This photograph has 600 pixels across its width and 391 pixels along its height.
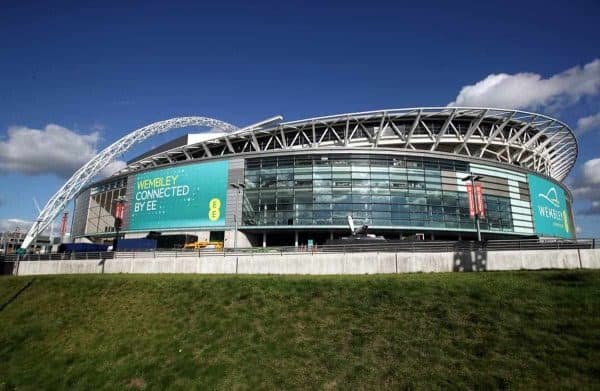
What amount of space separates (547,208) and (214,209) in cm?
5586

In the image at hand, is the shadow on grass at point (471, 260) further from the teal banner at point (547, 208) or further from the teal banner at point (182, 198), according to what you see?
the teal banner at point (547, 208)

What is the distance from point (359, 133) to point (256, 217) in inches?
943

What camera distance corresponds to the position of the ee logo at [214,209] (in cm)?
5744

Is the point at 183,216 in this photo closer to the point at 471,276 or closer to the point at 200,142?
the point at 200,142

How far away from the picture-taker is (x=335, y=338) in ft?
45.1

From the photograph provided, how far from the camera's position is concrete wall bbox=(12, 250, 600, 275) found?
64.6ft

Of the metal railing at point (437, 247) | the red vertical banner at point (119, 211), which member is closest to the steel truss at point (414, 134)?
the red vertical banner at point (119, 211)

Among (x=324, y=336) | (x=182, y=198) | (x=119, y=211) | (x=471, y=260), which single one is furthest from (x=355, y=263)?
(x=182, y=198)

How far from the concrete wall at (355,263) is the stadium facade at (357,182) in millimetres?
25913

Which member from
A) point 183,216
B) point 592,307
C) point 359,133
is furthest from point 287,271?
point 359,133

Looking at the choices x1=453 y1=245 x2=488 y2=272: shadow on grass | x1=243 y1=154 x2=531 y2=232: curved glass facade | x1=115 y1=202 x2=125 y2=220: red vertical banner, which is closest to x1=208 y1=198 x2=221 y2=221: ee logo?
x1=243 y1=154 x2=531 y2=232: curved glass facade

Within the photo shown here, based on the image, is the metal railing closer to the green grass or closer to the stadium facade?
the green grass

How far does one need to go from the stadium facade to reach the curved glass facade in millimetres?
149

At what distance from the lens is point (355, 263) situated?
22.5 meters
